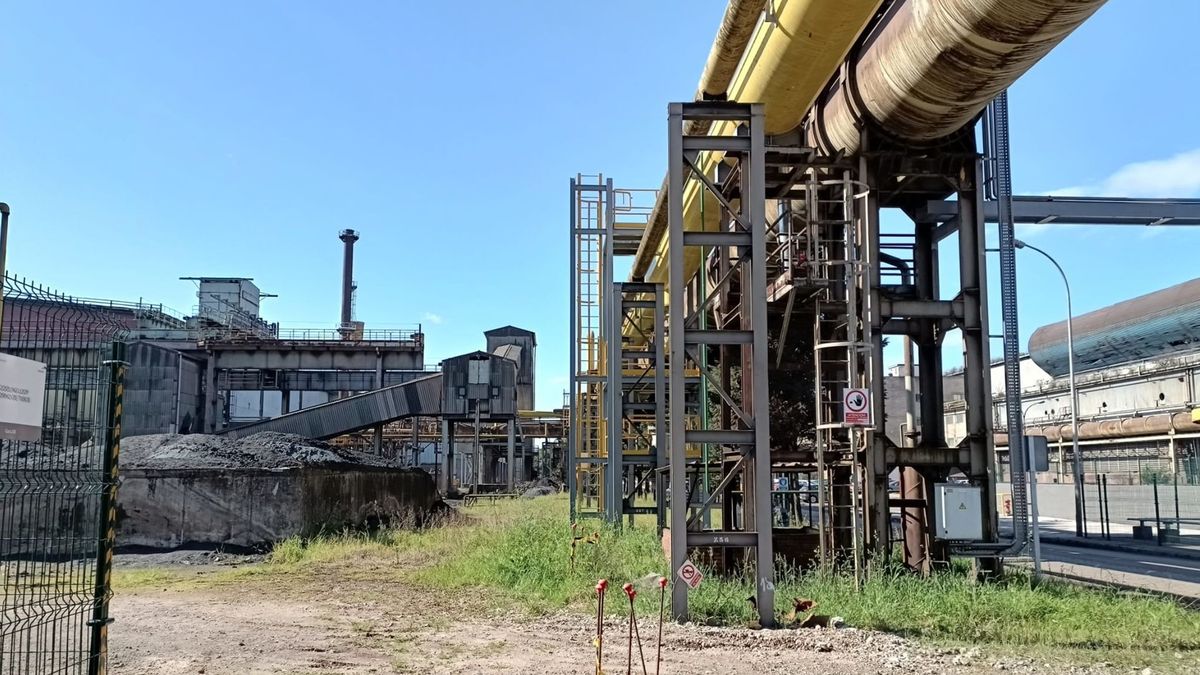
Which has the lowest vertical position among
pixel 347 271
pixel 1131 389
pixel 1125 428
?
pixel 1125 428

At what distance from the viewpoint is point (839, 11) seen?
922cm

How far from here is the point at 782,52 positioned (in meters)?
10.2

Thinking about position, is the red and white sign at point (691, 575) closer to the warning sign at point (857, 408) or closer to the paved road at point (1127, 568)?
the warning sign at point (857, 408)

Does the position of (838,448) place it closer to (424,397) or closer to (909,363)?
(909,363)

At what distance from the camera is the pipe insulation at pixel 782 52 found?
30.8 feet

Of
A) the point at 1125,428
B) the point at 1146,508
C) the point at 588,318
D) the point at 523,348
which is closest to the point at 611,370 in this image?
the point at 588,318

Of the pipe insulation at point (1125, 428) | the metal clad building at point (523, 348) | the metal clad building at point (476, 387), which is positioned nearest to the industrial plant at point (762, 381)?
the pipe insulation at point (1125, 428)

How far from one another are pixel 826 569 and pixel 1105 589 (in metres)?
3.36

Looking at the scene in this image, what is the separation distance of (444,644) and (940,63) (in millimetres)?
7694

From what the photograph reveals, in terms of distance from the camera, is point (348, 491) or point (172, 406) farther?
point (172, 406)

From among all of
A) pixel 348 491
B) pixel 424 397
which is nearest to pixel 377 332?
pixel 424 397

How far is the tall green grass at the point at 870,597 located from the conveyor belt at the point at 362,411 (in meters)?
25.8

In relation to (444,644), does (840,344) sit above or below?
above

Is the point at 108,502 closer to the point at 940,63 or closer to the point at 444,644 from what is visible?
the point at 444,644
